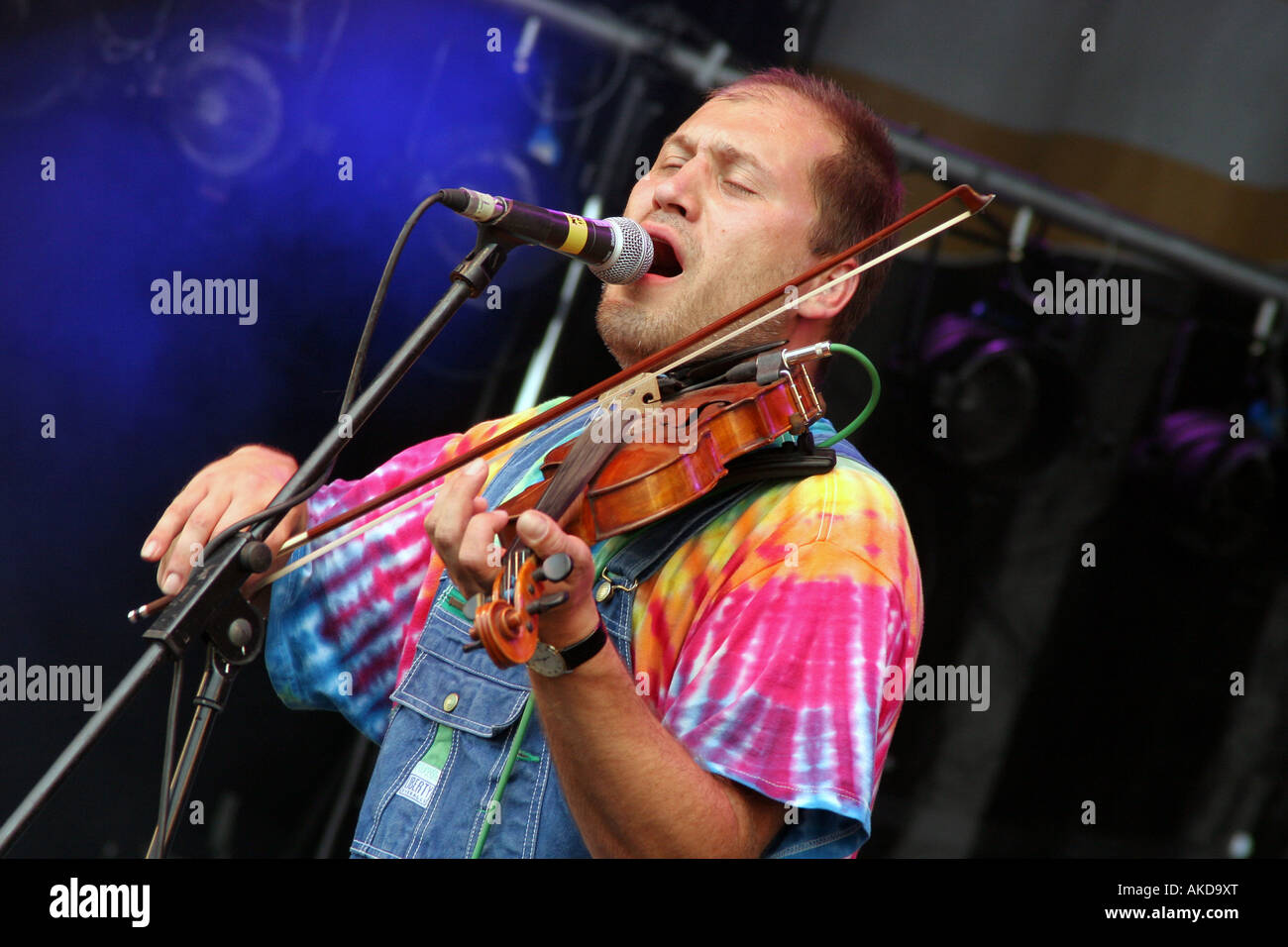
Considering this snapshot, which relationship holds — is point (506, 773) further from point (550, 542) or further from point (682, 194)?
point (682, 194)

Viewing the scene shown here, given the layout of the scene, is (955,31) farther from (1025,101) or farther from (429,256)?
(429,256)

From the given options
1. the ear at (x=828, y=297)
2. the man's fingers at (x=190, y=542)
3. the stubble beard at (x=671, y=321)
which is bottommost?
the man's fingers at (x=190, y=542)

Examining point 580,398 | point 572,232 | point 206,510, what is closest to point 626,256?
point 572,232

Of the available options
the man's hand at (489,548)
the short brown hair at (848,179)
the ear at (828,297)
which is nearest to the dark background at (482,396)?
the short brown hair at (848,179)

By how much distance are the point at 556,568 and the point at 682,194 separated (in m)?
0.93

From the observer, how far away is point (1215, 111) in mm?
2879

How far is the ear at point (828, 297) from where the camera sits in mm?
1984

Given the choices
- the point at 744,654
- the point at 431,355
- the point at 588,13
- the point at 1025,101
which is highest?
the point at 588,13

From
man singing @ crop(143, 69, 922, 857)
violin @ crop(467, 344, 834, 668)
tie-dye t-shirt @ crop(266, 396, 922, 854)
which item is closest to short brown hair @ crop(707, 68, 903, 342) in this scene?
man singing @ crop(143, 69, 922, 857)

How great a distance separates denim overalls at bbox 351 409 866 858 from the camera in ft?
5.27

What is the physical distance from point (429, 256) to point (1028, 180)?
146cm

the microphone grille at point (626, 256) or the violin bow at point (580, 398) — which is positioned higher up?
the microphone grille at point (626, 256)

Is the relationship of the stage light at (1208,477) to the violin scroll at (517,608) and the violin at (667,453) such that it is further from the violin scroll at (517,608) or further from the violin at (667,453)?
the violin scroll at (517,608)
